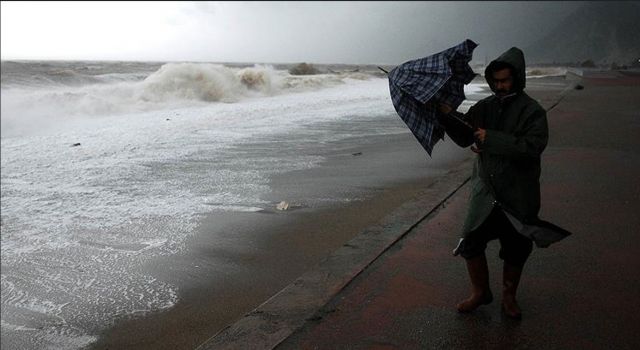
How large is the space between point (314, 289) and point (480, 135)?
1502 millimetres

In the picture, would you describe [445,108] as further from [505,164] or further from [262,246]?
[262,246]

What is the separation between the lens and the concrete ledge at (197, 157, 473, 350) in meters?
2.72

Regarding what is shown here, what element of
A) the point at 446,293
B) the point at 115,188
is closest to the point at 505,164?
the point at 446,293

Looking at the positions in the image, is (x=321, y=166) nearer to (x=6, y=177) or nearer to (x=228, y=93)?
(x=6, y=177)

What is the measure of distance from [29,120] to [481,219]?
601 inches

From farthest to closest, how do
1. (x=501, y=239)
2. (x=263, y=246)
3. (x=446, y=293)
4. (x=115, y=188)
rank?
(x=115, y=188) → (x=263, y=246) → (x=446, y=293) → (x=501, y=239)

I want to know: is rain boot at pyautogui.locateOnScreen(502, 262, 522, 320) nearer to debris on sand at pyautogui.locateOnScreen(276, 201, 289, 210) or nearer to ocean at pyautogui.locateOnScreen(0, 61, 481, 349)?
ocean at pyautogui.locateOnScreen(0, 61, 481, 349)

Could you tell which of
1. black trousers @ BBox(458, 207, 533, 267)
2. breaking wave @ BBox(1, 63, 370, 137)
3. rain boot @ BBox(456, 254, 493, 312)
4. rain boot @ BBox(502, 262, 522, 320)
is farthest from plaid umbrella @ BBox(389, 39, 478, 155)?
breaking wave @ BBox(1, 63, 370, 137)

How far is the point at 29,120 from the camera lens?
1443cm

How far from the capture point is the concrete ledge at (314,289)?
272cm

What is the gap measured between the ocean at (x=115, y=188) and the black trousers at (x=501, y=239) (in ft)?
7.51

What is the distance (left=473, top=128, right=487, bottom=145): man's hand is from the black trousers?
1.33 ft

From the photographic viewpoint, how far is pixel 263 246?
4594 millimetres

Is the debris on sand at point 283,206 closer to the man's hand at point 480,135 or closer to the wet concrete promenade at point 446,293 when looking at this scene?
the wet concrete promenade at point 446,293
